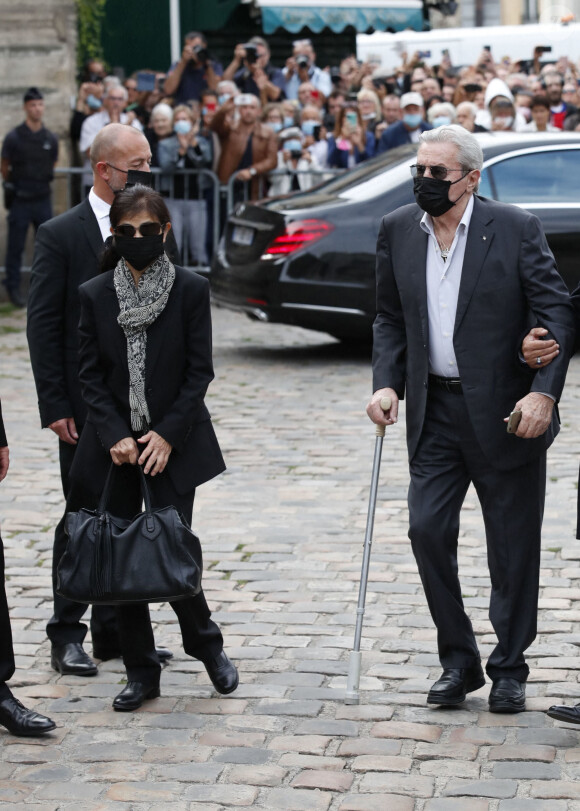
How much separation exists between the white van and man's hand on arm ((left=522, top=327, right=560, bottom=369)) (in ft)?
68.8

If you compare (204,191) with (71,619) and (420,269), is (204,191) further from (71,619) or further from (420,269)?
(420,269)

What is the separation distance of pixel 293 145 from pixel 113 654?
35.9 ft

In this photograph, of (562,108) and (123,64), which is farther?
(123,64)

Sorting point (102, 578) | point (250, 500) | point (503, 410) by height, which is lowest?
point (250, 500)

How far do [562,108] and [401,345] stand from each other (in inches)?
488

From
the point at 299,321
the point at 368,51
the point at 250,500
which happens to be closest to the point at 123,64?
the point at 368,51

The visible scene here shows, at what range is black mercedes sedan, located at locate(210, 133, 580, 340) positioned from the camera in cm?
1142

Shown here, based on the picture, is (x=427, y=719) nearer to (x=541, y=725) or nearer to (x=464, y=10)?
(x=541, y=725)

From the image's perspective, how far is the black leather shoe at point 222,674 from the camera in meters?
5.12

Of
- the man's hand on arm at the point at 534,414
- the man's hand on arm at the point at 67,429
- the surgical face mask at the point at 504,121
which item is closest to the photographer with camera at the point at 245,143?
the surgical face mask at the point at 504,121

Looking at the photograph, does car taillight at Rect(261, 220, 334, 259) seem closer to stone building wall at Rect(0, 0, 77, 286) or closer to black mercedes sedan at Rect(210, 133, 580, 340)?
black mercedes sedan at Rect(210, 133, 580, 340)

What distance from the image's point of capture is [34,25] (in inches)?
638

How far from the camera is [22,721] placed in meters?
4.74

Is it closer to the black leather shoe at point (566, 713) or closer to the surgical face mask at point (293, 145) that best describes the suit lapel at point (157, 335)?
the black leather shoe at point (566, 713)
